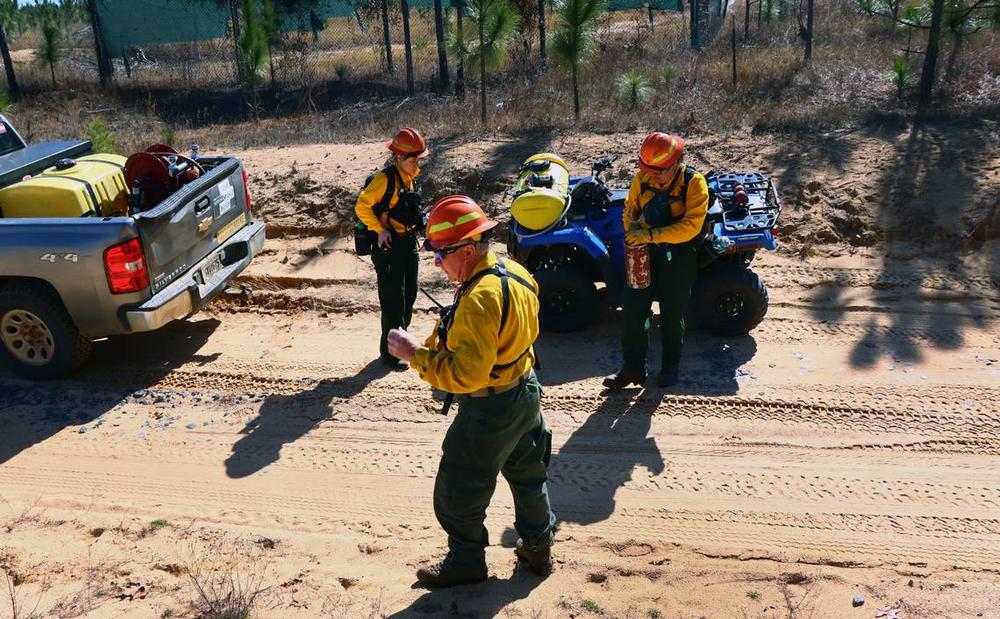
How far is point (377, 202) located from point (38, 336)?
283 cm

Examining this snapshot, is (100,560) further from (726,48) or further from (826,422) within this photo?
(726,48)

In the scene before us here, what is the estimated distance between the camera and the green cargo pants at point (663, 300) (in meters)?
5.77

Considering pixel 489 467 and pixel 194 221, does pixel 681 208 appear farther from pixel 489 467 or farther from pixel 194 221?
pixel 194 221

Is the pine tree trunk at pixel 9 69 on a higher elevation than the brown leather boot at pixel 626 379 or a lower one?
higher

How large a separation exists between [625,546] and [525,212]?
119 inches

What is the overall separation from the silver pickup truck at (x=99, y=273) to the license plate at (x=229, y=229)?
5 cm

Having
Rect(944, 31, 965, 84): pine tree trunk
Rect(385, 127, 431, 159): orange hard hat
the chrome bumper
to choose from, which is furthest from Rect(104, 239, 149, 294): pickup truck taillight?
Rect(944, 31, 965, 84): pine tree trunk

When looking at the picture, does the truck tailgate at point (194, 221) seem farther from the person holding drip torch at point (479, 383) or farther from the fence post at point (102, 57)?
the fence post at point (102, 57)

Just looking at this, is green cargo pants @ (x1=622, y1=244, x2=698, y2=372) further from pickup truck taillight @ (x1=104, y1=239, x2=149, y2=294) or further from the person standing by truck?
pickup truck taillight @ (x1=104, y1=239, x2=149, y2=294)

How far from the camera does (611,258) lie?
269 inches

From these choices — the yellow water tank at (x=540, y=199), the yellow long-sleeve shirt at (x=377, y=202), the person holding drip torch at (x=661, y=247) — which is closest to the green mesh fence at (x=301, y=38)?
the yellow water tank at (x=540, y=199)

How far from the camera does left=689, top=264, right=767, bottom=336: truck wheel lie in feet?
21.6

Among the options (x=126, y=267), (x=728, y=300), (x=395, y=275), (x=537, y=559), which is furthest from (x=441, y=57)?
(x=537, y=559)

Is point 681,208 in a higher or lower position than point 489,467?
higher
